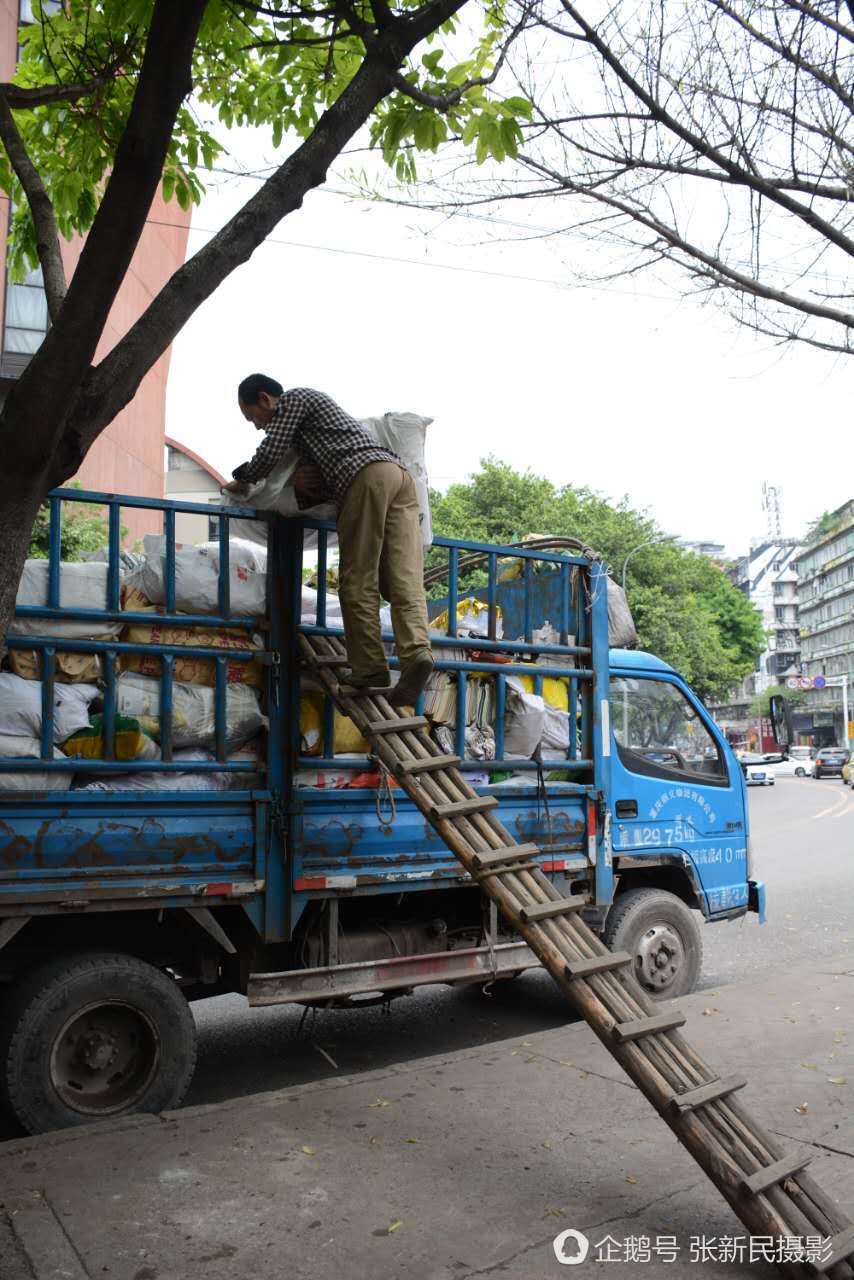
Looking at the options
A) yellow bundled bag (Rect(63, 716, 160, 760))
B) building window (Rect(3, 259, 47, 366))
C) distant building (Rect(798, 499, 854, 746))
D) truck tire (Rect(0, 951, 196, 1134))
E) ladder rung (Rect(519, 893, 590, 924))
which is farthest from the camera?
distant building (Rect(798, 499, 854, 746))

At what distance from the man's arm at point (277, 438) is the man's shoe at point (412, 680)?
1.13m

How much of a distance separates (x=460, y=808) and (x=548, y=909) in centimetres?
55

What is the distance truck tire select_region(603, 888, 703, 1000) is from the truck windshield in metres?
0.80

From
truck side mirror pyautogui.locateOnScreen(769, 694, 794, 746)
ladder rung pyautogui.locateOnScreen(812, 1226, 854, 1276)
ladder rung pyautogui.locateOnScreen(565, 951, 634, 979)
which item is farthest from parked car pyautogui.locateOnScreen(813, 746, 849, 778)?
ladder rung pyautogui.locateOnScreen(812, 1226, 854, 1276)

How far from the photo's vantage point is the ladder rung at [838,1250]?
118 inches

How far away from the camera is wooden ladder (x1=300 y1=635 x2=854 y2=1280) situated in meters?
3.16

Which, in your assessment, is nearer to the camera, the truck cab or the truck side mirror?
the truck cab

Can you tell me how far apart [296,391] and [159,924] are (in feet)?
8.21

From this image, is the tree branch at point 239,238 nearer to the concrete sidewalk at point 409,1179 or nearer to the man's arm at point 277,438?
the man's arm at point 277,438

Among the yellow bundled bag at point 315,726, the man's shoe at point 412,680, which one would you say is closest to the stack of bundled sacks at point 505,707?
the yellow bundled bag at point 315,726

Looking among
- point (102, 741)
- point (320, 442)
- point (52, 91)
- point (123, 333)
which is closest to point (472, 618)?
point (320, 442)

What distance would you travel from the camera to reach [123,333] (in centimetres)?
2112

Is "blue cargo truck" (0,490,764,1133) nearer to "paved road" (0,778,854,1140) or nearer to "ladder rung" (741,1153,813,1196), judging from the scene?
"paved road" (0,778,854,1140)

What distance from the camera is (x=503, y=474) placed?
94.9 feet
